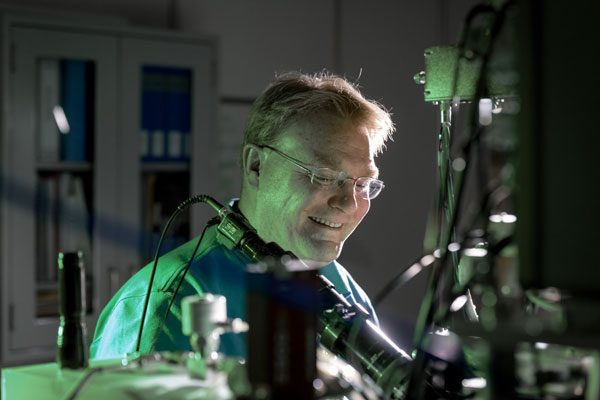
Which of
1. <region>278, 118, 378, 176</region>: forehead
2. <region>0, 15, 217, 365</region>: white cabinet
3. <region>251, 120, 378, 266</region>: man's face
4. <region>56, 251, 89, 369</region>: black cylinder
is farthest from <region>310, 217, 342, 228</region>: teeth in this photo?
<region>0, 15, 217, 365</region>: white cabinet

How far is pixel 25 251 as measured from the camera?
2598mm

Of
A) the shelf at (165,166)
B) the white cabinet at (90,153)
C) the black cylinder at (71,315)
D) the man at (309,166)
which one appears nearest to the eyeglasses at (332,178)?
the man at (309,166)

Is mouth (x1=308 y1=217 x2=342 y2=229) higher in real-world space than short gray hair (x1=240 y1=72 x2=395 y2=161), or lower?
lower

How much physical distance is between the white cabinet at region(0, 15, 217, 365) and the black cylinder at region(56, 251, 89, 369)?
1.68 m

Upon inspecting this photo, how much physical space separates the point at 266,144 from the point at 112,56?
4.40 feet

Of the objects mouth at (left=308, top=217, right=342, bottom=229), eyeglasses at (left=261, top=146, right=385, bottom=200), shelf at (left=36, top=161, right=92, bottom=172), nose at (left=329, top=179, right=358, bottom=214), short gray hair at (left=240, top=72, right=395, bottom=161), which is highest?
short gray hair at (left=240, top=72, right=395, bottom=161)

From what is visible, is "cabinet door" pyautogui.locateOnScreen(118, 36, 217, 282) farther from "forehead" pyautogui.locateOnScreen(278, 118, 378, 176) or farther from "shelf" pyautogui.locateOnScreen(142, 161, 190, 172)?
"forehead" pyautogui.locateOnScreen(278, 118, 378, 176)

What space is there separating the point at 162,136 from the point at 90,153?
33 cm

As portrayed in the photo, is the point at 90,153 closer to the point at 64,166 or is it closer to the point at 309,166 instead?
the point at 64,166

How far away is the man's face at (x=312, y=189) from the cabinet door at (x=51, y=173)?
1.21 metres

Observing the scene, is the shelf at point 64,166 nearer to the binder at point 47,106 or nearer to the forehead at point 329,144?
the binder at point 47,106

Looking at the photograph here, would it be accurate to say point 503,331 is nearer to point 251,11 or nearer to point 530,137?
point 530,137

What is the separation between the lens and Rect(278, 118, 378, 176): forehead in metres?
A: 1.66

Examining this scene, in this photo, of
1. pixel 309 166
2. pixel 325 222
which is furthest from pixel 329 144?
pixel 325 222
